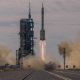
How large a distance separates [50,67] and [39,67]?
15.9 feet

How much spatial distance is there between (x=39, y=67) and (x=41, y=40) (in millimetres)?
13459

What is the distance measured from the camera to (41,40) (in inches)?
7574

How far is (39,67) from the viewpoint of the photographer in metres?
199

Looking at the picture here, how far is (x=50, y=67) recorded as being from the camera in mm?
199750

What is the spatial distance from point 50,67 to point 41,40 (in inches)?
567
